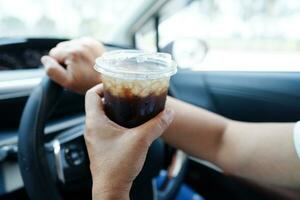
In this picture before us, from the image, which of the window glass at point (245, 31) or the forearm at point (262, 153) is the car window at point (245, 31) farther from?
the forearm at point (262, 153)

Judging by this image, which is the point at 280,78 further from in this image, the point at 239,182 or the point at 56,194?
the point at 56,194

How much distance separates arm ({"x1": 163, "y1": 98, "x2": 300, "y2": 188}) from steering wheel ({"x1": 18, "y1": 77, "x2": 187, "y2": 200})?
14 centimetres

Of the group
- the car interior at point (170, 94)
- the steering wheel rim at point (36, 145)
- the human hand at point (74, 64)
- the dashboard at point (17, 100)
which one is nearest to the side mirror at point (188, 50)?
the car interior at point (170, 94)

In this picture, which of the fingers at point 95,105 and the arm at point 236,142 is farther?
the arm at point 236,142

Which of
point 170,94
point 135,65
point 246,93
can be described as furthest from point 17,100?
point 246,93

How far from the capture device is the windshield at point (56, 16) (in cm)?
146

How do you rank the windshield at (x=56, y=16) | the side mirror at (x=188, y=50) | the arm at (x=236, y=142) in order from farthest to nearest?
1. the side mirror at (x=188, y=50)
2. the windshield at (x=56, y=16)
3. the arm at (x=236, y=142)

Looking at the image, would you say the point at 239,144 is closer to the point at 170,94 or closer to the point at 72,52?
the point at 170,94

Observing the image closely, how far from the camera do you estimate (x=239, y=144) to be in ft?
3.41

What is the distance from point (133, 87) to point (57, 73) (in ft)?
0.97

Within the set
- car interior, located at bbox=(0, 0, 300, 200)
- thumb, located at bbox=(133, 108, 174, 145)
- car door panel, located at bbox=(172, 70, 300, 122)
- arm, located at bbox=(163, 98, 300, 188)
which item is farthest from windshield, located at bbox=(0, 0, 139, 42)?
thumb, located at bbox=(133, 108, 174, 145)

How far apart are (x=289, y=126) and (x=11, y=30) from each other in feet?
3.58

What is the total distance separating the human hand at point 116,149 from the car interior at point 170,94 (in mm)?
201

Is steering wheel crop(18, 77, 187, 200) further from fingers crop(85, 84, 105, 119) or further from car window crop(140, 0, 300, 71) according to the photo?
car window crop(140, 0, 300, 71)
